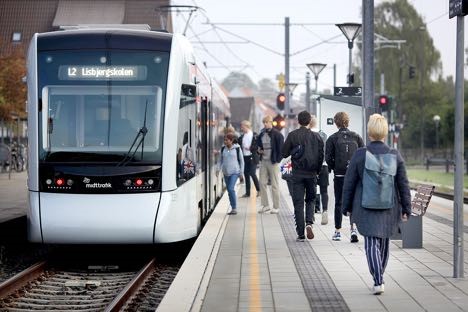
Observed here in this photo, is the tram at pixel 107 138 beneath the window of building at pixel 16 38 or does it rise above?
beneath

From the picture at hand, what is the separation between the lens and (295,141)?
14.0m

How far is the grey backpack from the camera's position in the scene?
909 cm

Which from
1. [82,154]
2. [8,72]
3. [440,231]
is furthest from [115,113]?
[8,72]

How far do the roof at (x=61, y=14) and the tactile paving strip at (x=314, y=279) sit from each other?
62703 millimetres

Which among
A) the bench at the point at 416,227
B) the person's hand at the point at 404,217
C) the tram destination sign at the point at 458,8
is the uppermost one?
the tram destination sign at the point at 458,8

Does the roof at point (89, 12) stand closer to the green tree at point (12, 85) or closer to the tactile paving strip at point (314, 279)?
the green tree at point (12, 85)

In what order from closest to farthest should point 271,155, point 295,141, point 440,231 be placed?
point 295,141
point 440,231
point 271,155

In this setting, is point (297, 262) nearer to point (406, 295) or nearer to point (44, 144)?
point (406, 295)

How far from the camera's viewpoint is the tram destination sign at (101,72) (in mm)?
13008

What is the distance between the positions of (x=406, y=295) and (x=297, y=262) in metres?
2.66

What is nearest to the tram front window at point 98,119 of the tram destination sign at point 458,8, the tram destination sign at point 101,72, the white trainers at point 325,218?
the tram destination sign at point 101,72

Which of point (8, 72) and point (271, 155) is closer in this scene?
point (271, 155)

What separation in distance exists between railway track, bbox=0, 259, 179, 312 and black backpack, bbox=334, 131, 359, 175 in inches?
105

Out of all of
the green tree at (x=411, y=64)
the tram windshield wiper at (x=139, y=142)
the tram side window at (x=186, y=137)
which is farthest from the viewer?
the green tree at (x=411, y=64)
